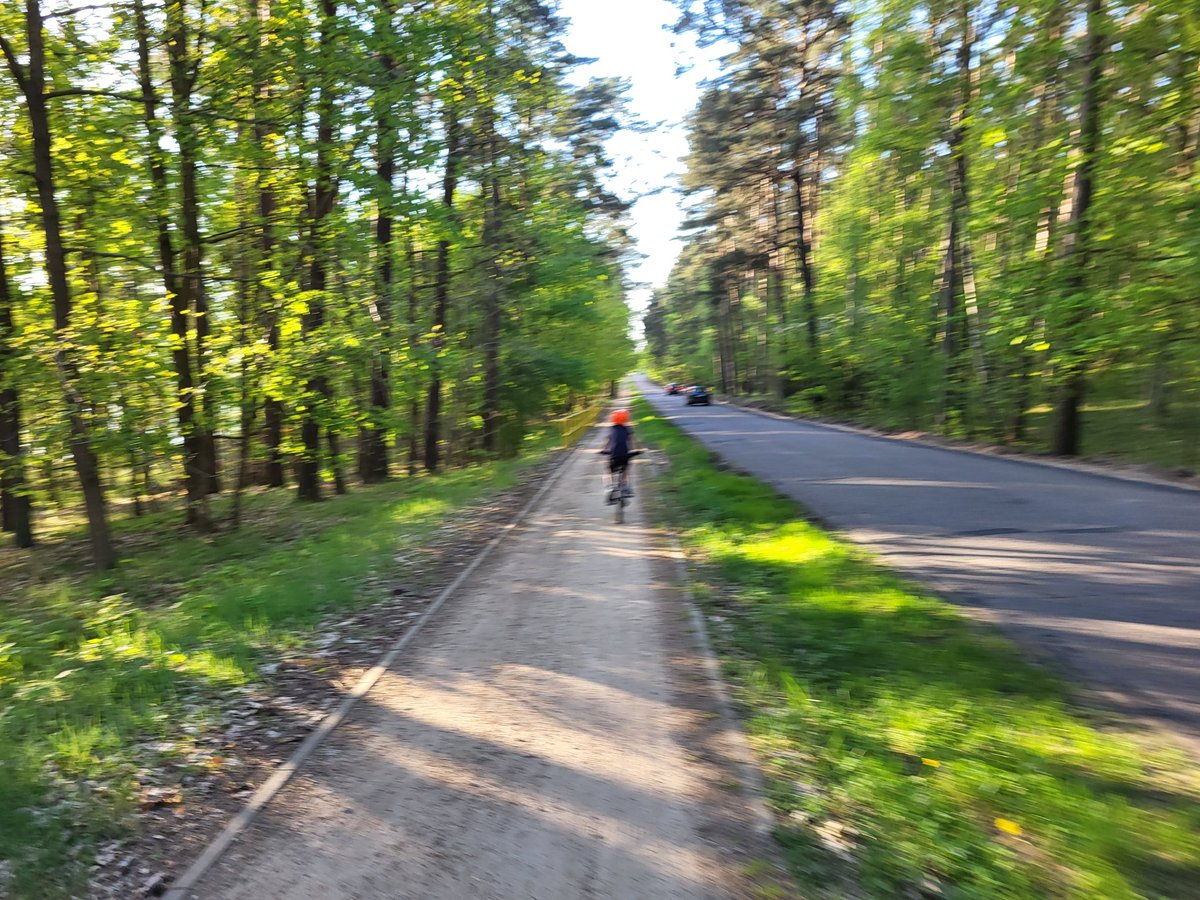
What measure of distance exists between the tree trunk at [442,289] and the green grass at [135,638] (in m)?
5.74

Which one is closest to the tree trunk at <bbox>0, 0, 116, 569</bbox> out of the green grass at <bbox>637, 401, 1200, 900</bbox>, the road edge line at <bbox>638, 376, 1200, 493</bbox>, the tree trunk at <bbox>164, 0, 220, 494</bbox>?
the tree trunk at <bbox>164, 0, 220, 494</bbox>

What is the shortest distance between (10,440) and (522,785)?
39.6 ft

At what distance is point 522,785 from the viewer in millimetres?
4465

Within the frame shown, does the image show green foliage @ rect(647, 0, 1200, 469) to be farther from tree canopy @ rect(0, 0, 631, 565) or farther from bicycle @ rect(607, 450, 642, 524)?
tree canopy @ rect(0, 0, 631, 565)

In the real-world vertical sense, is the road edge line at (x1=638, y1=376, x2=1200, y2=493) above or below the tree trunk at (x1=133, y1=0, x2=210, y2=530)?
below

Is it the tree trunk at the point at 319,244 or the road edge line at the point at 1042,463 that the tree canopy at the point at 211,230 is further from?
the road edge line at the point at 1042,463

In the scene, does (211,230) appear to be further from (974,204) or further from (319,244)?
(974,204)

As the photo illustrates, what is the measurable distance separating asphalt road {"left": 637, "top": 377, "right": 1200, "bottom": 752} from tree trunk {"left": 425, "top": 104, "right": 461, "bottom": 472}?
30.4 ft

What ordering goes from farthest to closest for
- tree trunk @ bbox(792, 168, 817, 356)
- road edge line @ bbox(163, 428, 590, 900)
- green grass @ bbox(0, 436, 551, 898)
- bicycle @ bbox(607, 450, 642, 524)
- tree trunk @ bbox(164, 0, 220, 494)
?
1. tree trunk @ bbox(792, 168, 817, 356)
2. bicycle @ bbox(607, 450, 642, 524)
3. tree trunk @ bbox(164, 0, 220, 494)
4. green grass @ bbox(0, 436, 551, 898)
5. road edge line @ bbox(163, 428, 590, 900)

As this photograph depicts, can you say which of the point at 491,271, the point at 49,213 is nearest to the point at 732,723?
the point at 49,213

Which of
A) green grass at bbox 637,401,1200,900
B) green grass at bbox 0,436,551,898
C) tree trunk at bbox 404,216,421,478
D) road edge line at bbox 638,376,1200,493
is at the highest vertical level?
tree trunk at bbox 404,216,421,478

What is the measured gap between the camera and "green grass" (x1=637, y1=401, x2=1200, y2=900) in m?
3.35

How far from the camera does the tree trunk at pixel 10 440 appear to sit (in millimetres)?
11281

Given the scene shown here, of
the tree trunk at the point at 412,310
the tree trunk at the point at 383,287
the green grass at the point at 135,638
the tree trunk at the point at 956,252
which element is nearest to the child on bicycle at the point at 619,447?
the green grass at the point at 135,638
